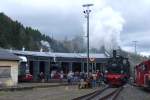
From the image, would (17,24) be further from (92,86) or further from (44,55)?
(92,86)

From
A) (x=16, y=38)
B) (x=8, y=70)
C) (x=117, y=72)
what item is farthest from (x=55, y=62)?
(x=16, y=38)

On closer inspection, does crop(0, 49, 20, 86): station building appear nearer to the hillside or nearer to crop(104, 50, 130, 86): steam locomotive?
crop(104, 50, 130, 86): steam locomotive

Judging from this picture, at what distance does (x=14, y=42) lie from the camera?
14150 cm

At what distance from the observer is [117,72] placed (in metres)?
53.9

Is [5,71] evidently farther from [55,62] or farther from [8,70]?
[55,62]

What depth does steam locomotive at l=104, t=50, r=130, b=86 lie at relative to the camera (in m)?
52.9

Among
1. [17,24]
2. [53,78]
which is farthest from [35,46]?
[53,78]

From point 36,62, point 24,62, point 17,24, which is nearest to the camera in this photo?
point 24,62

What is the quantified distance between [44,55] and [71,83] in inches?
1336

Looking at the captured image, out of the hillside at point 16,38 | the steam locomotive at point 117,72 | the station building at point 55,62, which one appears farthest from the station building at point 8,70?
the hillside at point 16,38

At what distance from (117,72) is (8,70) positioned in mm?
13914

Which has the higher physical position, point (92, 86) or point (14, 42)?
point (14, 42)

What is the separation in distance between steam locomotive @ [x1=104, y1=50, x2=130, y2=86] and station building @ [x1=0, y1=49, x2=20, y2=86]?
1194 centimetres

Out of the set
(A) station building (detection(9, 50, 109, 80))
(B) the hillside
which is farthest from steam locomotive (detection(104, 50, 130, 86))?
(B) the hillside
